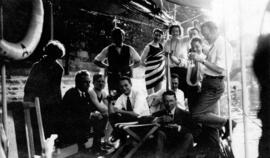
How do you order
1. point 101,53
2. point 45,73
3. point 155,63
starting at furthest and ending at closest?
point 155,63
point 101,53
point 45,73

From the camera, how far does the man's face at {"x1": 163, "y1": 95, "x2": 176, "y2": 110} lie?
10.1ft

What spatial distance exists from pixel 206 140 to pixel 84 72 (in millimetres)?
1449

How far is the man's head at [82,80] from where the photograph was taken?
3029 mm

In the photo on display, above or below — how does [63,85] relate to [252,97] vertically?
above

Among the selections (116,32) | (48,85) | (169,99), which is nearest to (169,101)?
(169,99)

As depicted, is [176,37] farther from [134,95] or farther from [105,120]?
[105,120]

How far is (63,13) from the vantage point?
2.97 metres

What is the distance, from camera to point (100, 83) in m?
3.16

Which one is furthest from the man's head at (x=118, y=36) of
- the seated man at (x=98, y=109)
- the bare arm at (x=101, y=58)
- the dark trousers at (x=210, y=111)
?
the dark trousers at (x=210, y=111)

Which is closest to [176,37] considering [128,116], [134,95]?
[134,95]

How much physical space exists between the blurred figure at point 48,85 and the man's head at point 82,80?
17cm

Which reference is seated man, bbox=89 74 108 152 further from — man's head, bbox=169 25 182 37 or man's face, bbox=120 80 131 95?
man's head, bbox=169 25 182 37

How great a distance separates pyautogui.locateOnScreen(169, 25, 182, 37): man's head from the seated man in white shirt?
44 cm

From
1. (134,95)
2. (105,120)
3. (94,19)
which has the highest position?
(94,19)
